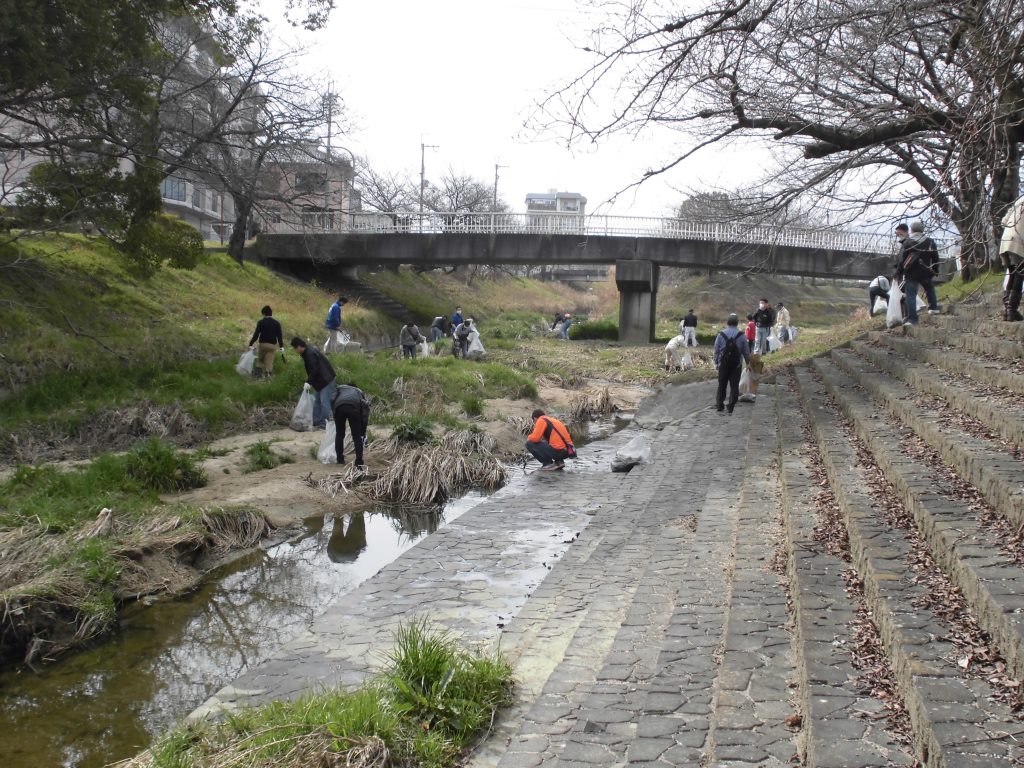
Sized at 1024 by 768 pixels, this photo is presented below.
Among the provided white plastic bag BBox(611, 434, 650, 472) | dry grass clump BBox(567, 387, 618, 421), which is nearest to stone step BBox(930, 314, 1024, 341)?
white plastic bag BBox(611, 434, 650, 472)

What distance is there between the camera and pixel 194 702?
6.06m

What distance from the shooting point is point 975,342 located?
10180 millimetres

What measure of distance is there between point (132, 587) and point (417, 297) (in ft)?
127

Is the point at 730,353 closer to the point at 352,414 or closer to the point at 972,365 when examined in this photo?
the point at 972,365

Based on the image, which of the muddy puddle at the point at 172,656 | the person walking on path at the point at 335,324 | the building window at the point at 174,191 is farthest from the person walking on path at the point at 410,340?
the building window at the point at 174,191

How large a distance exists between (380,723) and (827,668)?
220 cm

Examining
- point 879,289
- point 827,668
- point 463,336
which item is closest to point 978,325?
point 827,668

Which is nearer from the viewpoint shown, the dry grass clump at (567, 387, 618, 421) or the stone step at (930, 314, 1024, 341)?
the stone step at (930, 314, 1024, 341)

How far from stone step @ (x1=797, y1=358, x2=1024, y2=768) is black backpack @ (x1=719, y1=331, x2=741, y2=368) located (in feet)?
29.5

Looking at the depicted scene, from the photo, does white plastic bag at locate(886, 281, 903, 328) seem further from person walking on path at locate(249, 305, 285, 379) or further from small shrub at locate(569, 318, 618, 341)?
small shrub at locate(569, 318, 618, 341)

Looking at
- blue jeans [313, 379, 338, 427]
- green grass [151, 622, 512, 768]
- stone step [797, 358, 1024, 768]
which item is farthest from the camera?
blue jeans [313, 379, 338, 427]

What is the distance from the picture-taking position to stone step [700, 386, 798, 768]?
3730 mm

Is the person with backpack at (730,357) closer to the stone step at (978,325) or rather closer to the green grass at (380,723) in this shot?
the stone step at (978,325)

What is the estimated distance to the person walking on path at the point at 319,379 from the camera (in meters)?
12.9
